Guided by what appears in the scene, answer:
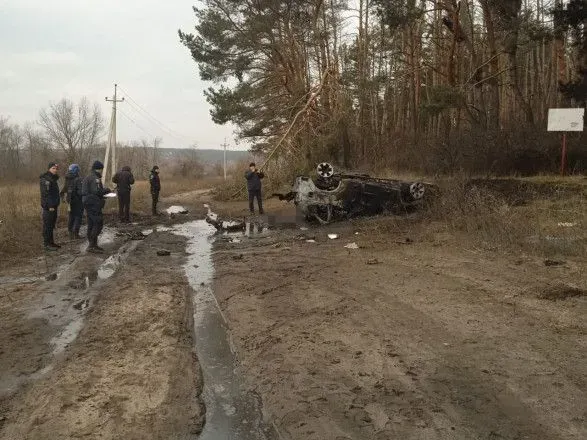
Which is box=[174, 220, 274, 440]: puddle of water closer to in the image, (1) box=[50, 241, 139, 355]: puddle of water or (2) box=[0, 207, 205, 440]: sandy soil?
(2) box=[0, 207, 205, 440]: sandy soil

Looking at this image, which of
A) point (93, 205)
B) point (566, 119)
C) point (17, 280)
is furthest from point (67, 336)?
point (566, 119)

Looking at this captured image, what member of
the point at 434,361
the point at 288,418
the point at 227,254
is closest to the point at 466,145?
the point at 227,254

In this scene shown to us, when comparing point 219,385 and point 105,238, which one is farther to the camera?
point 105,238

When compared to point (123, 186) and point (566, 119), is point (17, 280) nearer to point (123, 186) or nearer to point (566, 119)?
point (123, 186)

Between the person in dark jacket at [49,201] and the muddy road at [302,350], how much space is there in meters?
2.02

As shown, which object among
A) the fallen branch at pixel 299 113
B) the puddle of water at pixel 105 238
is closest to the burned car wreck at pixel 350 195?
the puddle of water at pixel 105 238

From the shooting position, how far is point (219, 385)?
4.28 metres

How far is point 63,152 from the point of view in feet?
214

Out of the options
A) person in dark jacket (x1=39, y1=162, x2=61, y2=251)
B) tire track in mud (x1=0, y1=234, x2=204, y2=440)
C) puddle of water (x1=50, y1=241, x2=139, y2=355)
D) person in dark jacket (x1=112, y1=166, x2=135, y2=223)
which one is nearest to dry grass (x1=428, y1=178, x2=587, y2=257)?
tire track in mud (x1=0, y1=234, x2=204, y2=440)

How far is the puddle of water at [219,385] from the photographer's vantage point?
3.55 meters

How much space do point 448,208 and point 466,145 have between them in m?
6.40

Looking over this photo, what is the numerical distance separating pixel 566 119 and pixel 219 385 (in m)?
13.3

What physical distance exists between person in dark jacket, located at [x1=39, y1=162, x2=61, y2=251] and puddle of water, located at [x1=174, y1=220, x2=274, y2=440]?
171 inches

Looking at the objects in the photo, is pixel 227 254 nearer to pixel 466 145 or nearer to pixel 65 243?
pixel 65 243
